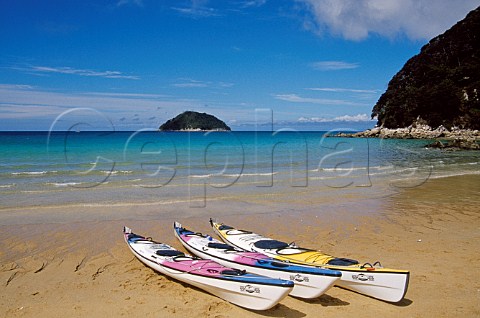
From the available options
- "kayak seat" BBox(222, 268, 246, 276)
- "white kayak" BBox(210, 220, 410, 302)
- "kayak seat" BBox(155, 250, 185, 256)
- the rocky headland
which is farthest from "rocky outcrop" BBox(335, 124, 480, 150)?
"kayak seat" BBox(222, 268, 246, 276)

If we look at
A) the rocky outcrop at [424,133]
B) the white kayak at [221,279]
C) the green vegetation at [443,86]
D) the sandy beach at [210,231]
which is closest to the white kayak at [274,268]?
the sandy beach at [210,231]

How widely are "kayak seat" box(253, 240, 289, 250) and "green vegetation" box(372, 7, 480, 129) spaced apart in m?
65.1

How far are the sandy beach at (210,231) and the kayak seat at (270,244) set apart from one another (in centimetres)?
116

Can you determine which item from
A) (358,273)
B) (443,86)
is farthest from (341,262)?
(443,86)

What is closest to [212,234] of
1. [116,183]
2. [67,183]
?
[116,183]

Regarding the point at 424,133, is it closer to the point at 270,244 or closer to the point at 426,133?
the point at 426,133

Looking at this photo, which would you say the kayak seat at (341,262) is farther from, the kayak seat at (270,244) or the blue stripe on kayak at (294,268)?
the kayak seat at (270,244)

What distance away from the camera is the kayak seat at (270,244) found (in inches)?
255

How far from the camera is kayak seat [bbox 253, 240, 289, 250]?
255 inches

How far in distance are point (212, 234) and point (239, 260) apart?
269cm

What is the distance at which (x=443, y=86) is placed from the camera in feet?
212

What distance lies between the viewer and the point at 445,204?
38.5 feet

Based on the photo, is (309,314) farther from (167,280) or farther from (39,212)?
(39,212)

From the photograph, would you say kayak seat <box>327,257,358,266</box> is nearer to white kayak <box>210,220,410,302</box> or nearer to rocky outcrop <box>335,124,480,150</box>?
white kayak <box>210,220,410,302</box>
